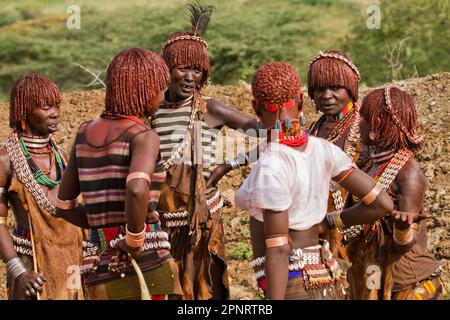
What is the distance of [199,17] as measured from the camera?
680 cm

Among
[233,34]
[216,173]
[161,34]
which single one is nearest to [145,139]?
[216,173]

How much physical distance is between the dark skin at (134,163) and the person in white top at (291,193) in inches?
18.1

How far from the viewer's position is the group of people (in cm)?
459

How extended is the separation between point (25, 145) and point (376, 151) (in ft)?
6.88

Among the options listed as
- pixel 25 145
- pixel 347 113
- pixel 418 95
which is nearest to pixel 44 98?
pixel 25 145

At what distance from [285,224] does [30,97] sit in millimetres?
2358

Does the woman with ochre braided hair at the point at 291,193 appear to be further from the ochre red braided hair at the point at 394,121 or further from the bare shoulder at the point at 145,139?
the ochre red braided hair at the point at 394,121

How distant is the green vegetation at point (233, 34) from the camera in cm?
1828

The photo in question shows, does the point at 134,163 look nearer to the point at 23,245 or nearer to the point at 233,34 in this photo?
the point at 23,245

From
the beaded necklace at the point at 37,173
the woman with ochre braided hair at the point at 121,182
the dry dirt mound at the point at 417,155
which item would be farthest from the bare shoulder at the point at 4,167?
the dry dirt mound at the point at 417,155

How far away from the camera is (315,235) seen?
4676mm

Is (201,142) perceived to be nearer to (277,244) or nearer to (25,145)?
(25,145)
